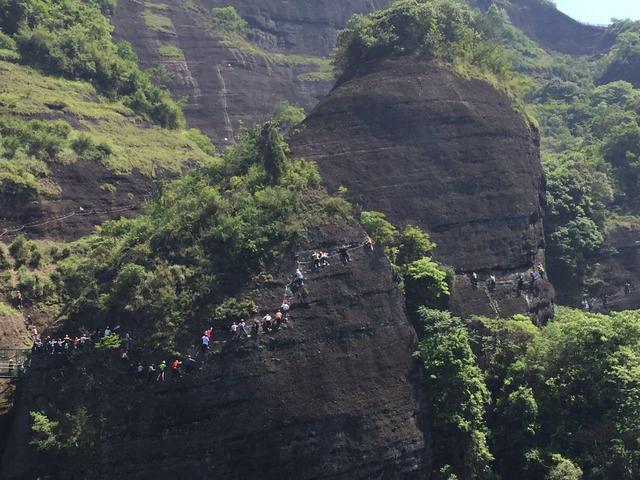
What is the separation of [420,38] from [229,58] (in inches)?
1026

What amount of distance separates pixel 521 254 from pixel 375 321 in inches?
405

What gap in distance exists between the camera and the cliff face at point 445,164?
30625mm

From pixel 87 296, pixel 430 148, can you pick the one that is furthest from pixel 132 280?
pixel 430 148

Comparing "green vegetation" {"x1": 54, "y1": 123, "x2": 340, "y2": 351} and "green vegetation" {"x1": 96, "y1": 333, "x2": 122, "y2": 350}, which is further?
"green vegetation" {"x1": 54, "y1": 123, "x2": 340, "y2": 351}

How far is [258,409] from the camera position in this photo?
72.3 ft

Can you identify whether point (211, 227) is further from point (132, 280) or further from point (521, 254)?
point (521, 254)

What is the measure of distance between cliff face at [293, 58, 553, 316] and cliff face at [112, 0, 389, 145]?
21.1 meters

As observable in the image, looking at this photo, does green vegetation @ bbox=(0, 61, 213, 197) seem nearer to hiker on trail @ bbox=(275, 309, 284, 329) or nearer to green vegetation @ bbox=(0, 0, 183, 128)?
green vegetation @ bbox=(0, 0, 183, 128)

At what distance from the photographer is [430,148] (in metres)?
32.6

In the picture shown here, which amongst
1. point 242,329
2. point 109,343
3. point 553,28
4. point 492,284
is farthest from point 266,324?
point 553,28

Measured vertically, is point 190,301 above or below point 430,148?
below

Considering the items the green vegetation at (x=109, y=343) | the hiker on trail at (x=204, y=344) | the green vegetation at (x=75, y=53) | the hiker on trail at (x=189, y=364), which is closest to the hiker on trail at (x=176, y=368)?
the hiker on trail at (x=189, y=364)

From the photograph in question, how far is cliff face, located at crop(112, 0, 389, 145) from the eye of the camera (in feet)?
180

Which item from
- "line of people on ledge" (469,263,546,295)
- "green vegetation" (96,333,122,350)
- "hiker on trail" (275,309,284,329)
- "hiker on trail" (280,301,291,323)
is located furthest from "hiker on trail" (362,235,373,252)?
"green vegetation" (96,333,122,350)
